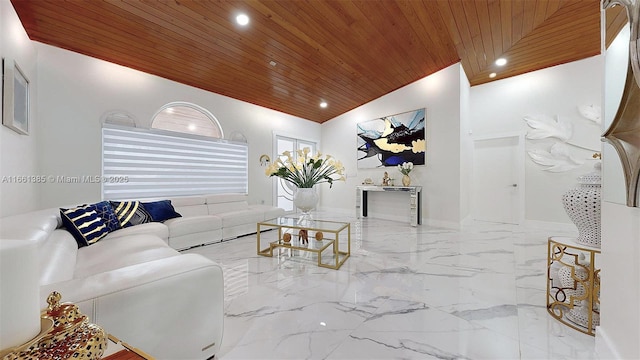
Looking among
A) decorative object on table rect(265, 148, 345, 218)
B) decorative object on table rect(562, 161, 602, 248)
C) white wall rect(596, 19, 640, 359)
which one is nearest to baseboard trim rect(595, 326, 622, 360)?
white wall rect(596, 19, 640, 359)

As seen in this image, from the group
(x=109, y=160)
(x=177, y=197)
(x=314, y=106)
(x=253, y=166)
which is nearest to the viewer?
(x=109, y=160)

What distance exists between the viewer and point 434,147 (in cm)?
465

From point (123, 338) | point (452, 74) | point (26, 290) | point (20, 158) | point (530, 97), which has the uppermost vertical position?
point (452, 74)

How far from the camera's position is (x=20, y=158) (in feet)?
7.57

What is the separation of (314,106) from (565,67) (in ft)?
15.6

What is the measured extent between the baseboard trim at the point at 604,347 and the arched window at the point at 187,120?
16.5 ft

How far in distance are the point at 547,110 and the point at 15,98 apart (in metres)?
7.35

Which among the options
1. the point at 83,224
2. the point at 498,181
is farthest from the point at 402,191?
the point at 83,224

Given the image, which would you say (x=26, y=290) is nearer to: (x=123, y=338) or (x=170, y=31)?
(x=123, y=338)

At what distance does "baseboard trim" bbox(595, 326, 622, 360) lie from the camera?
111 cm

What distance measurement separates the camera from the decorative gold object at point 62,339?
0.47 m

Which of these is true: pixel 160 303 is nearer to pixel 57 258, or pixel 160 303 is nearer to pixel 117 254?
pixel 57 258

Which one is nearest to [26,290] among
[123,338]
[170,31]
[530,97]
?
[123,338]

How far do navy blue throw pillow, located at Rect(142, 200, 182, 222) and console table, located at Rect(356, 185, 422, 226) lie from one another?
368cm
